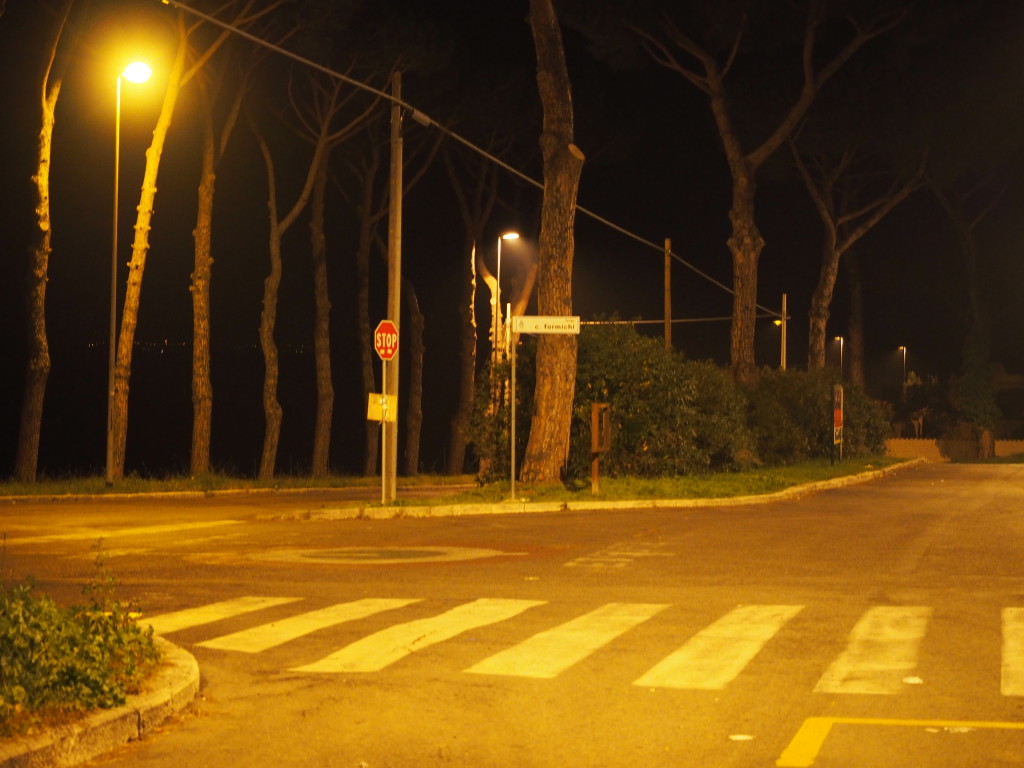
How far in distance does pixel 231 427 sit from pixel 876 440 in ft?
78.7

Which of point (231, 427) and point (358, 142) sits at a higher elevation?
point (358, 142)

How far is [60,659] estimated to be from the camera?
24.2ft

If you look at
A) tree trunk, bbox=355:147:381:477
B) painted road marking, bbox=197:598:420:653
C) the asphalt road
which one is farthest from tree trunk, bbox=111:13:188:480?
painted road marking, bbox=197:598:420:653

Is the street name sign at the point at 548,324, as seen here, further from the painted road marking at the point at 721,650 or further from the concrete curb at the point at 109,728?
the concrete curb at the point at 109,728

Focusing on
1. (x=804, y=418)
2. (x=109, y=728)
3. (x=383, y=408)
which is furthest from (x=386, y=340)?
(x=804, y=418)

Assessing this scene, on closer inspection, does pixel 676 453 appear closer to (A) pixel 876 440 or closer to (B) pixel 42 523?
(B) pixel 42 523

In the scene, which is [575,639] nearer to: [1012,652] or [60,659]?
[1012,652]

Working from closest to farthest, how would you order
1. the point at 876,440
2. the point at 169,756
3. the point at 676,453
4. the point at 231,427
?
1. the point at 169,756
2. the point at 676,453
3. the point at 876,440
4. the point at 231,427

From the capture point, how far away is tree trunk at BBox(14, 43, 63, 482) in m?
31.5

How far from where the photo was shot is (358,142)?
45.3m

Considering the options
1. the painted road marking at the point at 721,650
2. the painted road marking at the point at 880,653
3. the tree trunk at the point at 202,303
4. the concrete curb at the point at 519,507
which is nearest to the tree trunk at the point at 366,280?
the tree trunk at the point at 202,303

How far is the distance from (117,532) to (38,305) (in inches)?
573

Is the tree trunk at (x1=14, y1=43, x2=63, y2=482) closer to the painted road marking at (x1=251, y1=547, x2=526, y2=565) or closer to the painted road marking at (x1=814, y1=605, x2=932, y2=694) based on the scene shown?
the painted road marking at (x1=251, y1=547, x2=526, y2=565)

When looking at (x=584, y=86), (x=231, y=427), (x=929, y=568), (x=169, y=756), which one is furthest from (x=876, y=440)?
(x=169, y=756)
